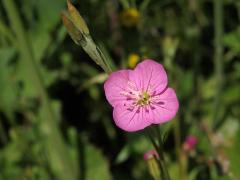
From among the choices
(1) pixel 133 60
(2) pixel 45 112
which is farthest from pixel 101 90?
(2) pixel 45 112

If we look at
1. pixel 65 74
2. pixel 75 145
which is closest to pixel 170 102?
pixel 75 145

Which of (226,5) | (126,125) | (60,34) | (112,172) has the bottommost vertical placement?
(112,172)

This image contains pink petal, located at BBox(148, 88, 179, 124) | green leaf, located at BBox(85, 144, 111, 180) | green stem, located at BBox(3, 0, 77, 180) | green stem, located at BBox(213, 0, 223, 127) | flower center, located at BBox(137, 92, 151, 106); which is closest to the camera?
pink petal, located at BBox(148, 88, 179, 124)

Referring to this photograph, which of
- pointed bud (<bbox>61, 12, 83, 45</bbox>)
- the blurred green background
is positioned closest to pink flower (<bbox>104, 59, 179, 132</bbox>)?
pointed bud (<bbox>61, 12, 83, 45</bbox>)

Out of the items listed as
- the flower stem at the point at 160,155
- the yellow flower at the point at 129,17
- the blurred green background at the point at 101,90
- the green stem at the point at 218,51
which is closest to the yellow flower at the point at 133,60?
the blurred green background at the point at 101,90

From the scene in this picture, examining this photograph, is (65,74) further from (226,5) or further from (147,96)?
(147,96)

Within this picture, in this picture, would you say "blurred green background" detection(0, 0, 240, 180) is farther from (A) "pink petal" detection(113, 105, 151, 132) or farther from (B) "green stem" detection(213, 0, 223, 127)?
(A) "pink petal" detection(113, 105, 151, 132)

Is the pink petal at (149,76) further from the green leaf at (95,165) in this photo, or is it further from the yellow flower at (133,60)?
the green leaf at (95,165)
